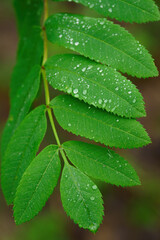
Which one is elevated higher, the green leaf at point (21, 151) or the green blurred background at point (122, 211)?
the green leaf at point (21, 151)

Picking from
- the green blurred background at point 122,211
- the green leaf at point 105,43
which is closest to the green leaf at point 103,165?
the green leaf at point 105,43

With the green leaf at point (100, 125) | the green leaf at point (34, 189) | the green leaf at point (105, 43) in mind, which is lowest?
the green leaf at point (34, 189)

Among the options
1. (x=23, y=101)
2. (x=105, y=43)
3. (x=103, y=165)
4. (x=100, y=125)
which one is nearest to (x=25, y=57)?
(x=23, y=101)

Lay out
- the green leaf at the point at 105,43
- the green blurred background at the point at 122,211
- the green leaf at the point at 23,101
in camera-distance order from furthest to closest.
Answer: the green blurred background at the point at 122,211
the green leaf at the point at 23,101
the green leaf at the point at 105,43

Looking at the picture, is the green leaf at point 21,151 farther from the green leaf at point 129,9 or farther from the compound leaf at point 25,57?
the green leaf at point 129,9

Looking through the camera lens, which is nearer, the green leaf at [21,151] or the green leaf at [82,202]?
the green leaf at [82,202]

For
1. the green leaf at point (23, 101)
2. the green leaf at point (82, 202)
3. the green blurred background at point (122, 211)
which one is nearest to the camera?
the green leaf at point (82, 202)

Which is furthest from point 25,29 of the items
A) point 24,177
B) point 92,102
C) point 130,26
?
point 130,26
